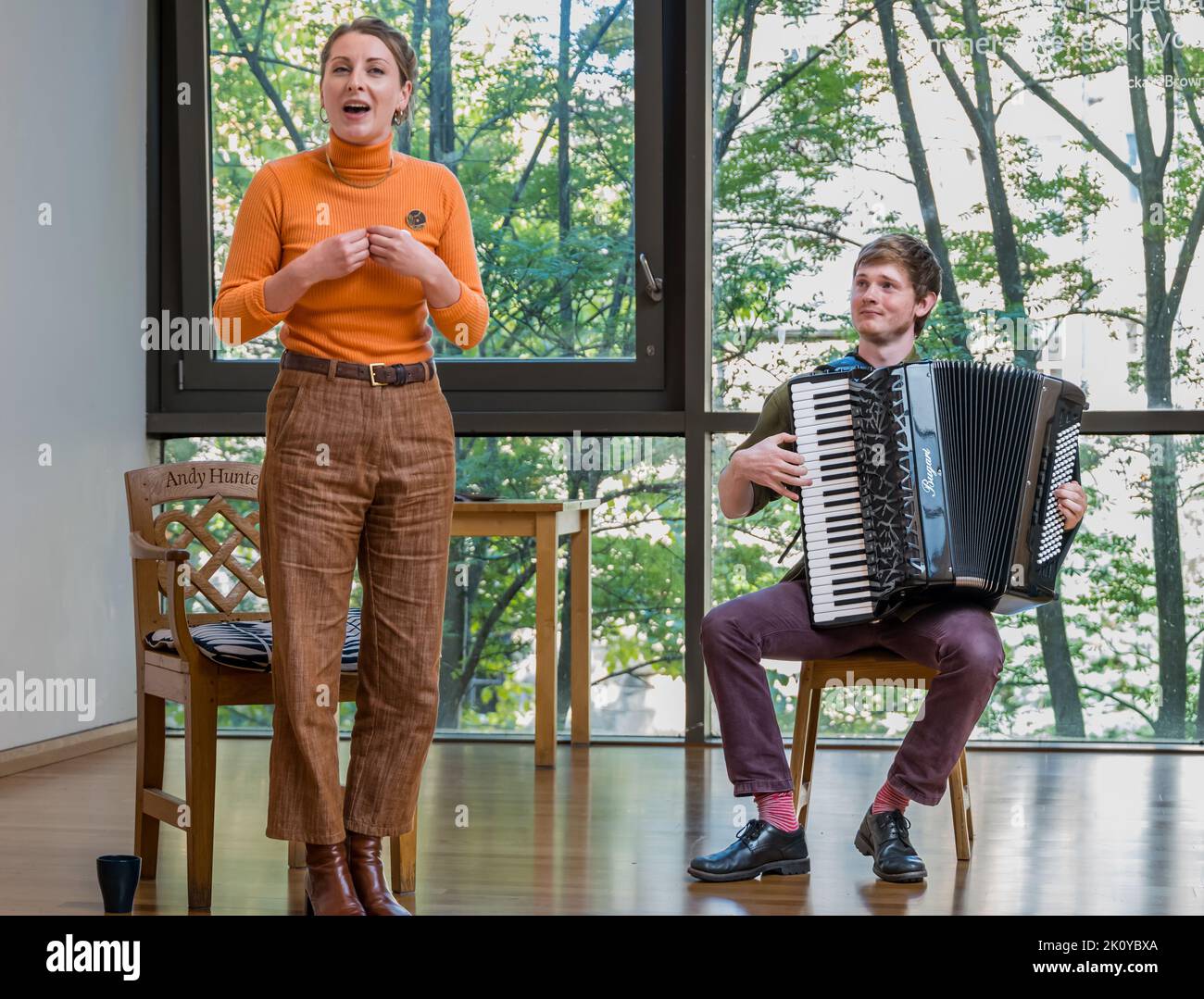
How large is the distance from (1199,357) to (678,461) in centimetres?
141

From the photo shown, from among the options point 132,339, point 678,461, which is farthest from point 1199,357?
point 132,339

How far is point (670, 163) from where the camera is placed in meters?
3.70

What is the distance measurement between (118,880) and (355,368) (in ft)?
2.69

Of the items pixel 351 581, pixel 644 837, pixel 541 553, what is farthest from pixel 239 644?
pixel 541 553

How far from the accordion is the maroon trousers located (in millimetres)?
60

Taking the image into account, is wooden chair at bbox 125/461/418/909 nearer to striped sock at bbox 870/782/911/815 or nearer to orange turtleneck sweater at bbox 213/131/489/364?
orange turtleneck sweater at bbox 213/131/489/364

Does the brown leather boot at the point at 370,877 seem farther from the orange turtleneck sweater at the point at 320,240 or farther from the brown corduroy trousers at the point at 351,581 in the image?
the orange turtleneck sweater at the point at 320,240

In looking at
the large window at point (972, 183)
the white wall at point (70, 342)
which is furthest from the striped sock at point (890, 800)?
the white wall at point (70, 342)

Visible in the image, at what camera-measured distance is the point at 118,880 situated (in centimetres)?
→ 193

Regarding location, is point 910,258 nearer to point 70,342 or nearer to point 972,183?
point 972,183

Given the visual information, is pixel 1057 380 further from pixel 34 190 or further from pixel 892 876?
pixel 34 190

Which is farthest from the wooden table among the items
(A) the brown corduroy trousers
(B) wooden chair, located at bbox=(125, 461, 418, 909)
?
(A) the brown corduroy trousers

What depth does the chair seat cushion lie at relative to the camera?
206 centimetres
